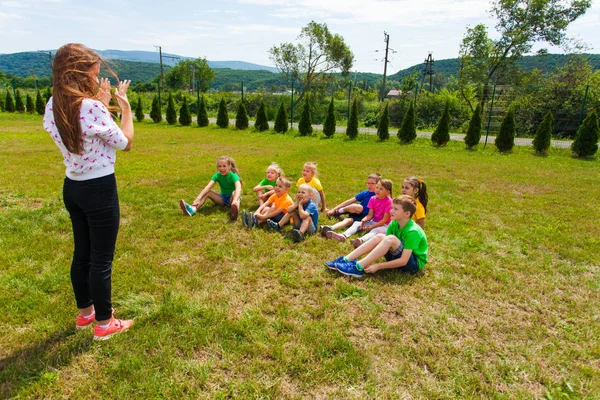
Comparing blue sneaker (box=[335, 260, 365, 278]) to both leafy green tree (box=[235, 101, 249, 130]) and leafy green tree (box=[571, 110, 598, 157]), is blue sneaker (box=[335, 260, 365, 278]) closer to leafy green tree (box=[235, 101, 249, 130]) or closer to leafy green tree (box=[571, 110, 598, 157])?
Answer: leafy green tree (box=[571, 110, 598, 157])

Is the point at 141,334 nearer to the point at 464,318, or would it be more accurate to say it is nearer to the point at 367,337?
the point at 367,337

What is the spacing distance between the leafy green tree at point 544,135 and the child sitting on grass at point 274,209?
40.7 feet

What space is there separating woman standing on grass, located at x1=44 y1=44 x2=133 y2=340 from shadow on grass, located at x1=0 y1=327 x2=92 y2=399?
1.08 ft

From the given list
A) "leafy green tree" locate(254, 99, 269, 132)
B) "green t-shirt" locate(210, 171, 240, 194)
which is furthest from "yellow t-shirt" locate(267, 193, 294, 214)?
"leafy green tree" locate(254, 99, 269, 132)

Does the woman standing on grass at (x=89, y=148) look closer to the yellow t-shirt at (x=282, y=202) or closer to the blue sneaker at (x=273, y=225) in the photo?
the blue sneaker at (x=273, y=225)

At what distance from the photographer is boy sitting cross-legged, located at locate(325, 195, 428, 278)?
3.64 meters

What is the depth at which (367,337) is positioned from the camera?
9.12 ft

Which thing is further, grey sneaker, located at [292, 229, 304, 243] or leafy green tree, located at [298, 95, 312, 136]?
leafy green tree, located at [298, 95, 312, 136]

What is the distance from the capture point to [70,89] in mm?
2020

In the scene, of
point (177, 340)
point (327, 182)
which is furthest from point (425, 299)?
point (327, 182)

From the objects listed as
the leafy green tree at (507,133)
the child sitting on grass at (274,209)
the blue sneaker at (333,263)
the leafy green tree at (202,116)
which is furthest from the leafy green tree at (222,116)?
the blue sneaker at (333,263)

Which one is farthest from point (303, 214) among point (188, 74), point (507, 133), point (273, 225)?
point (188, 74)

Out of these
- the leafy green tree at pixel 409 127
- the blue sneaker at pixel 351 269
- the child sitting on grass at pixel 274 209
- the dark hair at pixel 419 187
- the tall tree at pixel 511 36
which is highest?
the tall tree at pixel 511 36

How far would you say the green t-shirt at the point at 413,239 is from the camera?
366cm
